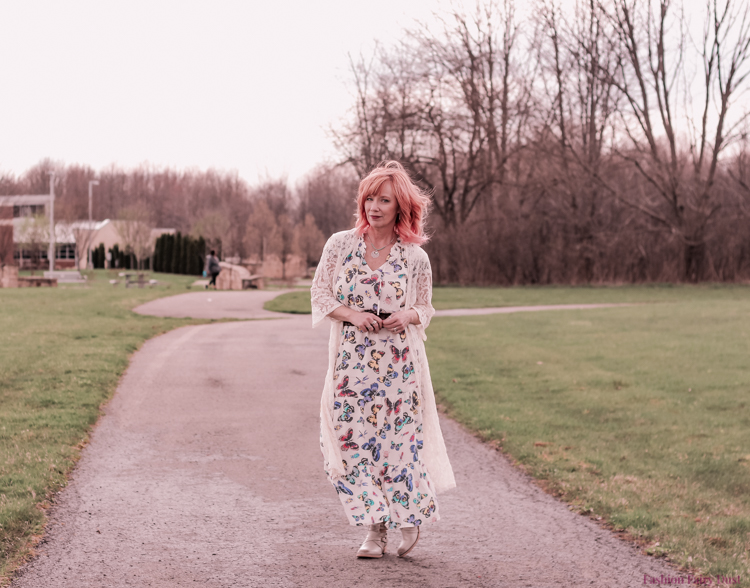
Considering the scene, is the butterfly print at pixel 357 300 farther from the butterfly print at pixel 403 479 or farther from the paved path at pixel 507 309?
the paved path at pixel 507 309

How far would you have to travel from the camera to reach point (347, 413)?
4344 millimetres

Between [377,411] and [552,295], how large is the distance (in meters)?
26.8

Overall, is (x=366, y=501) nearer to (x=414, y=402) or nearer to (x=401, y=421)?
(x=401, y=421)

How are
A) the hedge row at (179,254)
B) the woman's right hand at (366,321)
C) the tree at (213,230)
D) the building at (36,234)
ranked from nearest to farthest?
1. the woman's right hand at (366,321)
2. the building at (36,234)
3. the tree at (213,230)
4. the hedge row at (179,254)

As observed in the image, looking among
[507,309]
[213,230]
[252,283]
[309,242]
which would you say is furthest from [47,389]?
[213,230]

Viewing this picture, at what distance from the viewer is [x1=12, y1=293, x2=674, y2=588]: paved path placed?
402 cm

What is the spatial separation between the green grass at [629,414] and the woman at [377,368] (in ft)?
5.21

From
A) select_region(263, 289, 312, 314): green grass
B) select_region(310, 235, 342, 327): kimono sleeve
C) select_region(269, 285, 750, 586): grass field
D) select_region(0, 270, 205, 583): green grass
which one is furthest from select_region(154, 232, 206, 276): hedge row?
select_region(310, 235, 342, 327): kimono sleeve

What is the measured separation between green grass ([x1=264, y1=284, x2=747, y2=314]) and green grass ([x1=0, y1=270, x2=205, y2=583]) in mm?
6370

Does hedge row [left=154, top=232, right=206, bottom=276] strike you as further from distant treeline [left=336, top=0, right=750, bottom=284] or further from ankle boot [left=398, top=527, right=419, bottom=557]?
ankle boot [left=398, top=527, right=419, bottom=557]

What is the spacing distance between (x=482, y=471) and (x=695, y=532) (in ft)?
6.27

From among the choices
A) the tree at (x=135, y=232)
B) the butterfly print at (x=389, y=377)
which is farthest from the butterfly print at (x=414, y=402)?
the tree at (x=135, y=232)

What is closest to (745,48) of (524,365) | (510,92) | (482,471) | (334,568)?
(510,92)

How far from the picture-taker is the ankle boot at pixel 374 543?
4.27 meters
